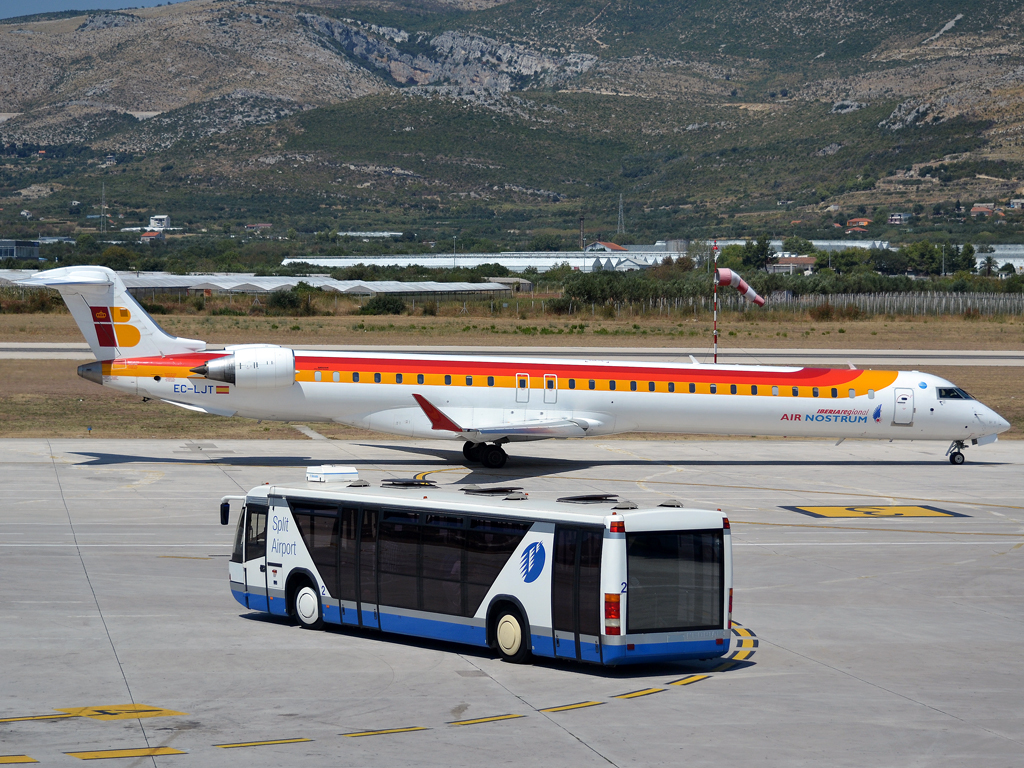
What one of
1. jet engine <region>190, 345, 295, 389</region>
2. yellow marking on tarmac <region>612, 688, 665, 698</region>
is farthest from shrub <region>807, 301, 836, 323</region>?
yellow marking on tarmac <region>612, 688, 665, 698</region>

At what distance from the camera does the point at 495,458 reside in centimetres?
3575

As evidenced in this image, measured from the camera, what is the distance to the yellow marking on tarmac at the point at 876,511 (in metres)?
29.4

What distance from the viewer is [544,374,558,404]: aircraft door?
117 ft

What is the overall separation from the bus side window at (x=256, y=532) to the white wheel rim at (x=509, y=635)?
14.4ft

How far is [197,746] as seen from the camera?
1201 centimetres

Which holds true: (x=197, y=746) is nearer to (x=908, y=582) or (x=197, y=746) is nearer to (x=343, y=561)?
(x=343, y=561)

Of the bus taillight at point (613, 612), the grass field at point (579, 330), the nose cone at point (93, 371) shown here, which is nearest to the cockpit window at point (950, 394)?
the bus taillight at point (613, 612)

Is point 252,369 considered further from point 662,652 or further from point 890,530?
point 662,652

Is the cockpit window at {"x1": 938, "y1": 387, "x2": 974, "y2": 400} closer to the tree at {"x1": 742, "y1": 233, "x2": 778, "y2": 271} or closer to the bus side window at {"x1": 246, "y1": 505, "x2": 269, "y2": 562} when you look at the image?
the bus side window at {"x1": 246, "y1": 505, "x2": 269, "y2": 562}

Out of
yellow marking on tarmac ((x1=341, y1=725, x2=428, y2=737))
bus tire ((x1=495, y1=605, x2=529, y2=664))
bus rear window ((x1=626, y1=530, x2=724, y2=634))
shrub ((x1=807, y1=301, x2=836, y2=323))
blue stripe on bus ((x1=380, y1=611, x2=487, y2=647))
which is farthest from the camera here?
shrub ((x1=807, y1=301, x2=836, y2=323))

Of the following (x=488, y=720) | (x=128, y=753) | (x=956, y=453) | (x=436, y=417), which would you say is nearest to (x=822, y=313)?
(x=956, y=453)

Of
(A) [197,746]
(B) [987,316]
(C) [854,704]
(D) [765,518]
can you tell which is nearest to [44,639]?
(A) [197,746]

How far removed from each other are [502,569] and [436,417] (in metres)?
18.9

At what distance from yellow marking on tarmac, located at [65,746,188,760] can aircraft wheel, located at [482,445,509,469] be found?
78.9ft
